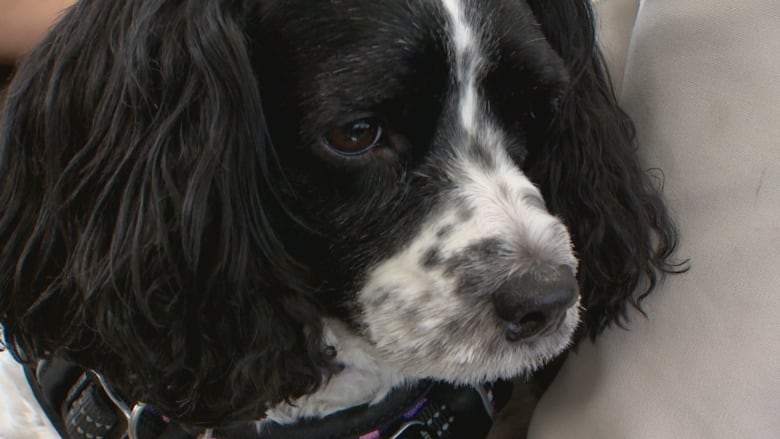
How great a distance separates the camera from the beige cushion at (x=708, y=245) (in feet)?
2.39

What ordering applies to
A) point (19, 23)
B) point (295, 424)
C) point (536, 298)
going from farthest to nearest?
point (19, 23)
point (295, 424)
point (536, 298)

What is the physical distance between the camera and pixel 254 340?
2.64ft

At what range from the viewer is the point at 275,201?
0.80 m

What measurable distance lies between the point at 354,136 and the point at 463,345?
0.78ft

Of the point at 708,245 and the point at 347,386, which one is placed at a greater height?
the point at 708,245

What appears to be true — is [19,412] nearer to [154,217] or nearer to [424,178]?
[154,217]

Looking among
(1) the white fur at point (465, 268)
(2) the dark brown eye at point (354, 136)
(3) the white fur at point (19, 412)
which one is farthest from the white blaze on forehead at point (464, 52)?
(3) the white fur at point (19, 412)

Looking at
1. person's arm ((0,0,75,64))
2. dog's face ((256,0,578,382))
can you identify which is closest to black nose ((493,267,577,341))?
dog's face ((256,0,578,382))

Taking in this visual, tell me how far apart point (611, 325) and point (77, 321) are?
1.93 feet

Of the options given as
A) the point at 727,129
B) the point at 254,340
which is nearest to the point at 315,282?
the point at 254,340

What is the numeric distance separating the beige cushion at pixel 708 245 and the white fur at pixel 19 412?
681 mm

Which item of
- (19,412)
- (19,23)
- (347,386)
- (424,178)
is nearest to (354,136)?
(424,178)

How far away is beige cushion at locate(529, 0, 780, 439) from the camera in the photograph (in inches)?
28.7

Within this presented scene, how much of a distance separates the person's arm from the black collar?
0.63 meters
